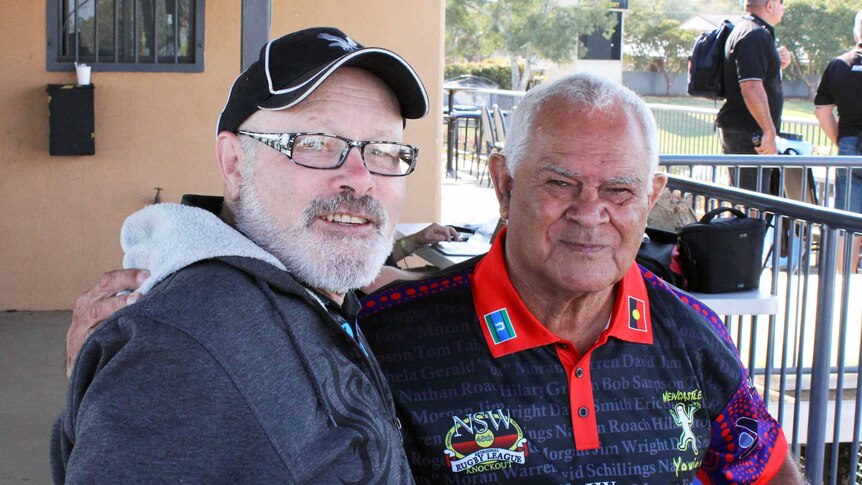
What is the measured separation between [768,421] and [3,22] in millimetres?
5357

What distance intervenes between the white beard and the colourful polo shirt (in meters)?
0.55

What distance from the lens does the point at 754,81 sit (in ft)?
20.4

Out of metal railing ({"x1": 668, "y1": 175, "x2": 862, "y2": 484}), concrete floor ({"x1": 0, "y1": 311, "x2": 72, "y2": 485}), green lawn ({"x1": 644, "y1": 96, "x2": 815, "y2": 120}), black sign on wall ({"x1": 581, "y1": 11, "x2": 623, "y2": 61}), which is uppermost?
black sign on wall ({"x1": 581, "y1": 11, "x2": 623, "y2": 61})

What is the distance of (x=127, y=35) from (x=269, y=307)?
5.21 meters

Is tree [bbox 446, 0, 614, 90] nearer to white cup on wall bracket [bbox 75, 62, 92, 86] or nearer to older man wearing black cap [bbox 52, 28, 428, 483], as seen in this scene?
white cup on wall bracket [bbox 75, 62, 92, 86]

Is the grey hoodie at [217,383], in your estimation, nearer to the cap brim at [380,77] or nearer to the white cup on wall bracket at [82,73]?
the cap brim at [380,77]

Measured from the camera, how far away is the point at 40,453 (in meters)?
4.26

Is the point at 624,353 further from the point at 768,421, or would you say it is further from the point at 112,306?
the point at 112,306

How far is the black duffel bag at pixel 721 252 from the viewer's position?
138 inches

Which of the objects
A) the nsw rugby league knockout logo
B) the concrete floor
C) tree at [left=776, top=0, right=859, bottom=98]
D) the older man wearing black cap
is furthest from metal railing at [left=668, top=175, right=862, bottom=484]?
tree at [left=776, top=0, right=859, bottom=98]

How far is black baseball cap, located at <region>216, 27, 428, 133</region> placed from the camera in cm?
164

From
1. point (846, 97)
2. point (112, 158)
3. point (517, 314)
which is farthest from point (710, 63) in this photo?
point (517, 314)

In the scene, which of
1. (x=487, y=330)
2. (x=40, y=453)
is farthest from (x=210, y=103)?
(x=487, y=330)

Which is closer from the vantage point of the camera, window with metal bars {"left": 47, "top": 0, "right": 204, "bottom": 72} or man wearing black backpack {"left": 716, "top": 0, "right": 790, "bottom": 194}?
window with metal bars {"left": 47, "top": 0, "right": 204, "bottom": 72}
